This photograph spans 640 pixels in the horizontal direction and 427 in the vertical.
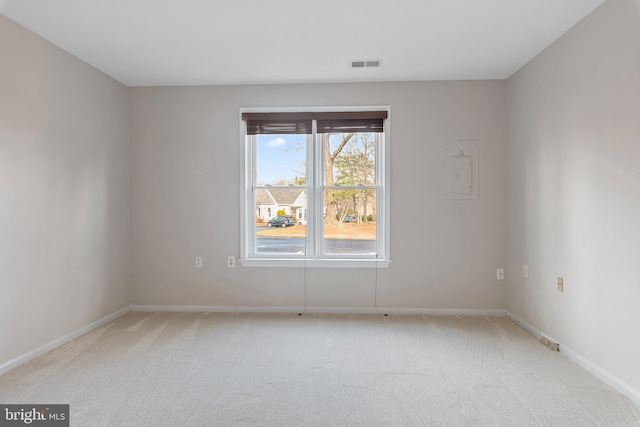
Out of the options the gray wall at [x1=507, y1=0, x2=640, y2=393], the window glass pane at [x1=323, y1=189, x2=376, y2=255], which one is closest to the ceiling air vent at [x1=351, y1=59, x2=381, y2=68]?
the window glass pane at [x1=323, y1=189, x2=376, y2=255]

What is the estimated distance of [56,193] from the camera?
3.40 m

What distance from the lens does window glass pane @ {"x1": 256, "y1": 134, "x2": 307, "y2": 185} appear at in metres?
4.54

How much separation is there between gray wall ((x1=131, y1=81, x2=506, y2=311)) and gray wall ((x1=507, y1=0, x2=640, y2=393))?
385 millimetres

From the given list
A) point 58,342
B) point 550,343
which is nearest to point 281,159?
point 58,342

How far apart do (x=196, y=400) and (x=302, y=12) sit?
8.74 feet

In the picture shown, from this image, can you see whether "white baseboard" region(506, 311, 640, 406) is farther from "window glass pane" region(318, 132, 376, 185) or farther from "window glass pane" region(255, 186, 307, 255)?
"window glass pane" region(255, 186, 307, 255)

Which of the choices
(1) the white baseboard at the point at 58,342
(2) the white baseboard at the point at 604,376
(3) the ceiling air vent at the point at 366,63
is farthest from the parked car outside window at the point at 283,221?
(2) the white baseboard at the point at 604,376

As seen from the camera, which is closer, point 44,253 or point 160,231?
point 44,253

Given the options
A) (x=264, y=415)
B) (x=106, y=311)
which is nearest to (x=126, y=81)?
(x=106, y=311)

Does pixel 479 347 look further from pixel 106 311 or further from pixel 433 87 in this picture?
pixel 106 311

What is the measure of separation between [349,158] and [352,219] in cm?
69

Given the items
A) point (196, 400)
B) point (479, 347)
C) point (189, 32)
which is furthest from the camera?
point (479, 347)

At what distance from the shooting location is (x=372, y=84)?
4340 mm

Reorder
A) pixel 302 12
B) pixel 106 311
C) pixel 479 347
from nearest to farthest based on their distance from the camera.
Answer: pixel 302 12 → pixel 479 347 → pixel 106 311
